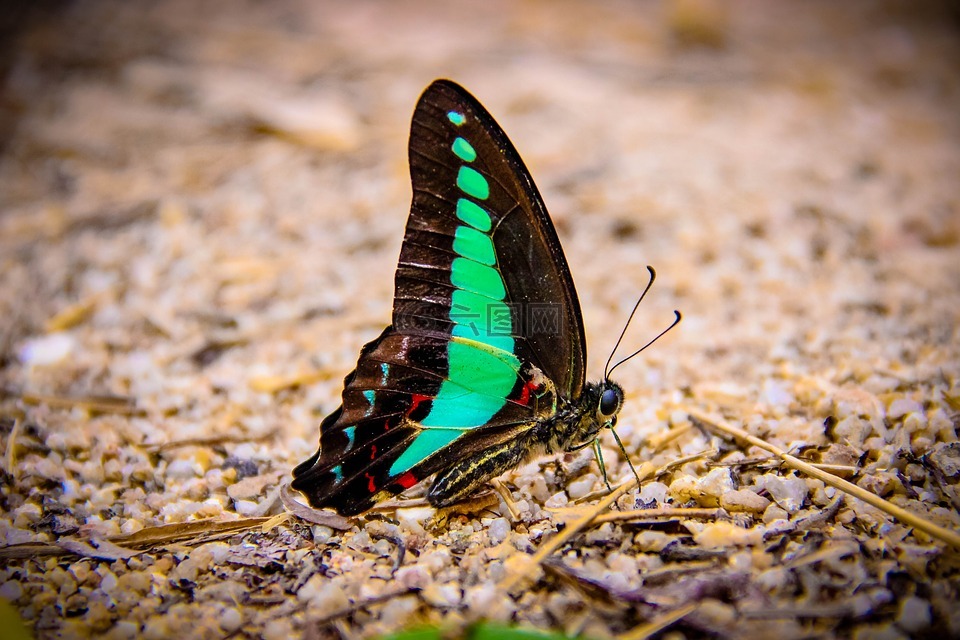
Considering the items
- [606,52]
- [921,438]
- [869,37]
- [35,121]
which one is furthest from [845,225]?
[35,121]

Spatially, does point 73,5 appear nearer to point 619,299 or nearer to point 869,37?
point 619,299

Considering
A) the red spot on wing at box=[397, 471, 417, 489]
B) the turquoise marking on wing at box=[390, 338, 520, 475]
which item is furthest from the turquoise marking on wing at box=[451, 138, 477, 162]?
the red spot on wing at box=[397, 471, 417, 489]

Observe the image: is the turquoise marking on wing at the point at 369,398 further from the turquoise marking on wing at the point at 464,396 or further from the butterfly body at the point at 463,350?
the turquoise marking on wing at the point at 464,396

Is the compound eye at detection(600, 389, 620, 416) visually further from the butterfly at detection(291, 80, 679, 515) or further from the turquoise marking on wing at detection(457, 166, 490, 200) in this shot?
the turquoise marking on wing at detection(457, 166, 490, 200)

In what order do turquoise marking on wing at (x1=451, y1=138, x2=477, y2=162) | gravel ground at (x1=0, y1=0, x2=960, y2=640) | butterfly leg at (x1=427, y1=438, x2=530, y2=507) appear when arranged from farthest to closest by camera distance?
butterfly leg at (x1=427, y1=438, x2=530, y2=507) < turquoise marking on wing at (x1=451, y1=138, x2=477, y2=162) < gravel ground at (x1=0, y1=0, x2=960, y2=640)

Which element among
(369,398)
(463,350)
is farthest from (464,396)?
(369,398)
